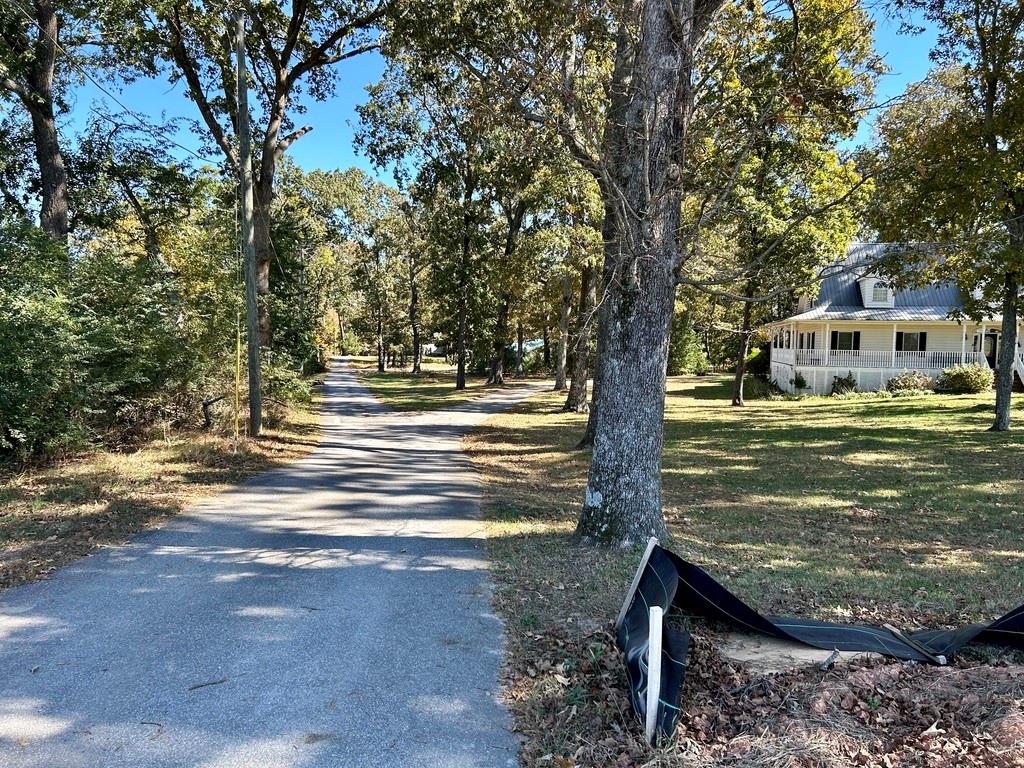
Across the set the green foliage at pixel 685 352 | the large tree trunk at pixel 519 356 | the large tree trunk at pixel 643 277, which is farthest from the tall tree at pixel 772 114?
the large tree trunk at pixel 519 356

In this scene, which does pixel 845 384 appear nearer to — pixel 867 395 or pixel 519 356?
pixel 867 395

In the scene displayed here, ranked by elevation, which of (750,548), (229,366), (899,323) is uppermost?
(899,323)

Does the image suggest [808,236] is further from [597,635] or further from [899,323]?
[597,635]

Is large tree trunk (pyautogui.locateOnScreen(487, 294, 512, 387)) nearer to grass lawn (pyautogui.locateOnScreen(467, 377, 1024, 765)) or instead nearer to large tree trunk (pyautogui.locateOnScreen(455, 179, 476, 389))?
large tree trunk (pyautogui.locateOnScreen(455, 179, 476, 389))

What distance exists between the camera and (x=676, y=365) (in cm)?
4606

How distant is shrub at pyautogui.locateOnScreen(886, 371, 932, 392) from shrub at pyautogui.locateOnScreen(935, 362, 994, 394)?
0.46m

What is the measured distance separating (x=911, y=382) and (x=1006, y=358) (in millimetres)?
11752

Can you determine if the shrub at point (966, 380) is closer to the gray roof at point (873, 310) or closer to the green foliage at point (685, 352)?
the gray roof at point (873, 310)

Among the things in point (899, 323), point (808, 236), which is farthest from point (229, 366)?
point (899, 323)

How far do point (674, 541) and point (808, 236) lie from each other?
48.1 ft

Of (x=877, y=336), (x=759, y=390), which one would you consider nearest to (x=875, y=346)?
(x=877, y=336)

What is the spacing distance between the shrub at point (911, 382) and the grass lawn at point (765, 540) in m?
10.8

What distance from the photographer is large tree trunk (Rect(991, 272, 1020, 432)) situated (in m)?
15.0

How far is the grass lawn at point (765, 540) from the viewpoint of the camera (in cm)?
367
